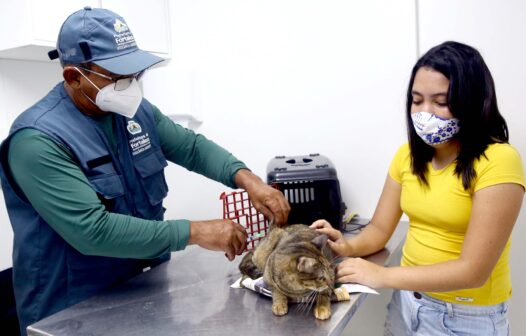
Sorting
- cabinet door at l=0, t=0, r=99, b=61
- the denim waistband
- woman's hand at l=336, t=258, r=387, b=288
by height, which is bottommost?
the denim waistband

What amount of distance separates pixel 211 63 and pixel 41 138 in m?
1.27

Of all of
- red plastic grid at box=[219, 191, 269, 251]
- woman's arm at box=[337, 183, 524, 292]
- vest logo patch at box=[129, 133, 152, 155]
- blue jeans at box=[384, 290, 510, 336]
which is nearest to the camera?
woman's arm at box=[337, 183, 524, 292]

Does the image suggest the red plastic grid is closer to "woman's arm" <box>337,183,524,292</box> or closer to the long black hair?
"woman's arm" <box>337,183,524,292</box>

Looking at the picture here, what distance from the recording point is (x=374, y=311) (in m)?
2.03

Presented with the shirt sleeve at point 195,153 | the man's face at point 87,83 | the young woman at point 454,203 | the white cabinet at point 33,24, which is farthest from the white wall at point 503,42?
the white cabinet at point 33,24

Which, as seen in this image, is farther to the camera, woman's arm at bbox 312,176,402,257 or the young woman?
woman's arm at bbox 312,176,402,257

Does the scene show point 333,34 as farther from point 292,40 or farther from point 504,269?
point 504,269

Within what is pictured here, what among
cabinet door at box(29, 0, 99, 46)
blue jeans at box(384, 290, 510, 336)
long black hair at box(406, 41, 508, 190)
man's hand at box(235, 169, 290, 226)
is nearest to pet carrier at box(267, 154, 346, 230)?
man's hand at box(235, 169, 290, 226)

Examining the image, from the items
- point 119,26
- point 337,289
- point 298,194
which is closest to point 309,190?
point 298,194

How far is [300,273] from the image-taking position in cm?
109

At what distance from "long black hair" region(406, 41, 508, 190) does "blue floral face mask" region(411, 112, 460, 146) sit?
2 centimetres

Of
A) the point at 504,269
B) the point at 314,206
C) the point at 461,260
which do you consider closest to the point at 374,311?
the point at 314,206

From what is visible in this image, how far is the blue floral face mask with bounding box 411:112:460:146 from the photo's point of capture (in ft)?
3.63

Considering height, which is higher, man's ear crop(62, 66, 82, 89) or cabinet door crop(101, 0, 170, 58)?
cabinet door crop(101, 0, 170, 58)
